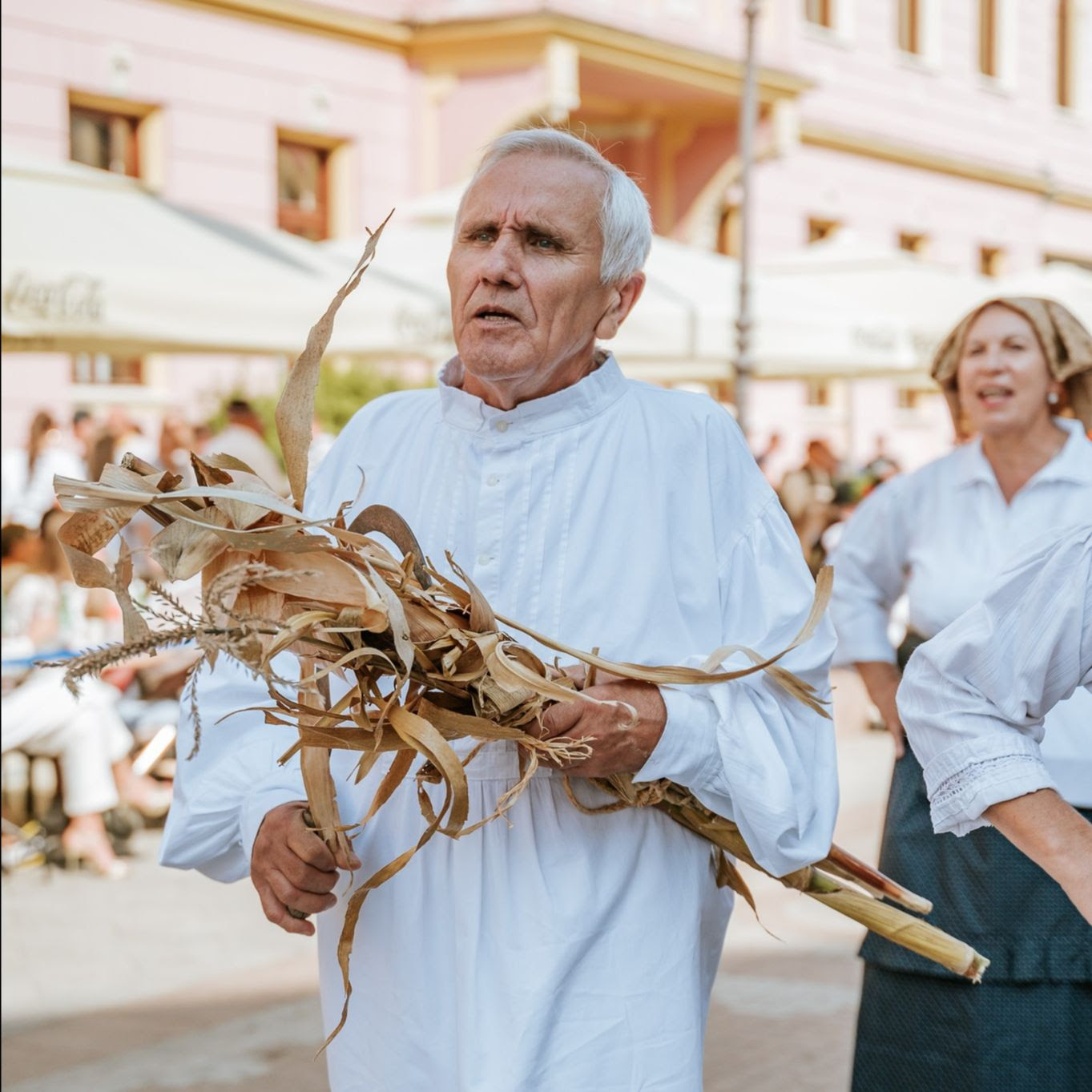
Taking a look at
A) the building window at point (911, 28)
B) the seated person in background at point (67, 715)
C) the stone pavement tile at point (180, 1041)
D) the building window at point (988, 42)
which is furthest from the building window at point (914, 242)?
the stone pavement tile at point (180, 1041)

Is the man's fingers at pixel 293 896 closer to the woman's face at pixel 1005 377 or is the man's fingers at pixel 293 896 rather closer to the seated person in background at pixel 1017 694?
the seated person in background at pixel 1017 694

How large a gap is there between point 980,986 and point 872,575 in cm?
128

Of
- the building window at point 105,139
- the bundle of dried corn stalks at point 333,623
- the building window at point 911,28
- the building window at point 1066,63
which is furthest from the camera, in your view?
the building window at point 1066,63

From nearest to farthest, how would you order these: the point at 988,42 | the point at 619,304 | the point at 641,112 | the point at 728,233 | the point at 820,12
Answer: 1. the point at 619,304
2. the point at 641,112
3. the point at 728,233
4. the point at 820,12
5. the point at 988,42

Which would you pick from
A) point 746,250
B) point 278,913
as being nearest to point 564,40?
point 746,250

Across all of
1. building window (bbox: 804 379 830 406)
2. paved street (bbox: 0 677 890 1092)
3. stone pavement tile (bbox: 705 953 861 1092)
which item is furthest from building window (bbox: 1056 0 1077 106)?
stone pavement tile (bbox: 705 953 861 1092)

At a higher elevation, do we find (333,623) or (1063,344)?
(1063,344)

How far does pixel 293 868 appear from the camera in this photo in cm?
247

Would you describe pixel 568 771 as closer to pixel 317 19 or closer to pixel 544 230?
pixel 544 230

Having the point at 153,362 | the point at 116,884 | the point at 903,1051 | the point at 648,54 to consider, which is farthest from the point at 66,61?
the point at 903,1051

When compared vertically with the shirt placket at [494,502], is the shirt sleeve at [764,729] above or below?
below

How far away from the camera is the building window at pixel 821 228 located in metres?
24.4

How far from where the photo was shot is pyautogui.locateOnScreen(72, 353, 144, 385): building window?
15062 millimetres

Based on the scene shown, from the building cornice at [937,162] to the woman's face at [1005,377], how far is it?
19803 mm
